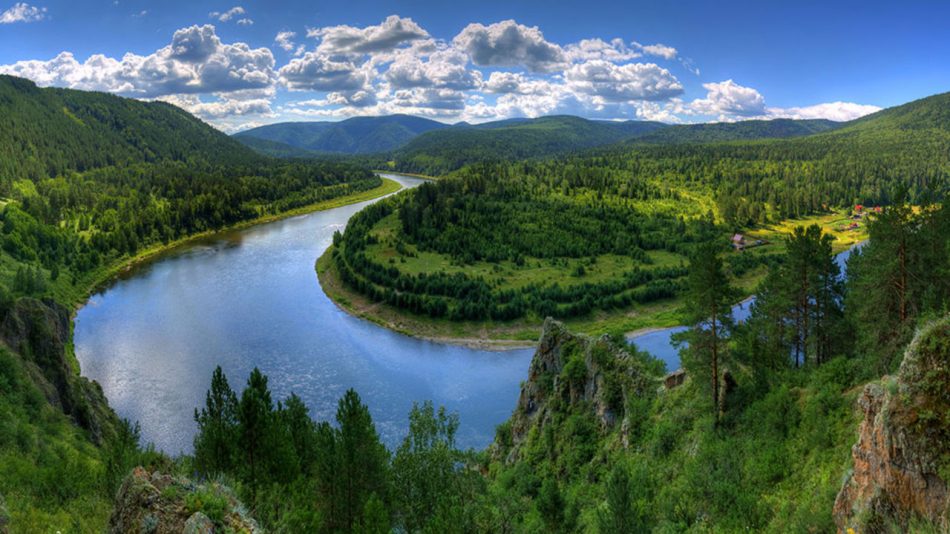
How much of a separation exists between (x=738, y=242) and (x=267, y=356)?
11456 centimetres

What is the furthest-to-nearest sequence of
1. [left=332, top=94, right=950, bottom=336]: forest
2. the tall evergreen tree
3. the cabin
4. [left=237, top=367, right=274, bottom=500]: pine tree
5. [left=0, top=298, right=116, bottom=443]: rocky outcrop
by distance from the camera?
the cabin < [left=332, top=94, right=950, bottom=336]: forest < [left=0, top=298, right=116, bottom=443]: rocky outcrop < [left=237, top=367, right=274, bottom=500]: pine tree < the tall evergreen tree

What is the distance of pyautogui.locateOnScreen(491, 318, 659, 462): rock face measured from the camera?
35.8 metres

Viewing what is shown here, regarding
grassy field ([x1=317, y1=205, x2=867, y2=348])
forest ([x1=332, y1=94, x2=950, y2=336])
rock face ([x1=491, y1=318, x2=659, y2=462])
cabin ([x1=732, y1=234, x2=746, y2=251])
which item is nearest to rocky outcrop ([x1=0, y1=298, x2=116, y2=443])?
rock face ([x1=491, y1=318, x2=659, y2=462])

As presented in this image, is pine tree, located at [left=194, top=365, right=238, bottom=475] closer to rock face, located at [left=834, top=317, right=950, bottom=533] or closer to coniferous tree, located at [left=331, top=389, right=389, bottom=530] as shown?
coniferous tree, located at [left=331, top=389, right=389, bottom=530]

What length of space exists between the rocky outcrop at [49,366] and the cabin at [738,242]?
130765 millimetres

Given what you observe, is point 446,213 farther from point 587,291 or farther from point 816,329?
point 816,329

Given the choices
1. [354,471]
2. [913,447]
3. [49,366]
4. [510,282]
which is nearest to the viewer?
[913,447]

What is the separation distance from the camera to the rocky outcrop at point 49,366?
140ft

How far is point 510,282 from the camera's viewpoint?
10106 cm

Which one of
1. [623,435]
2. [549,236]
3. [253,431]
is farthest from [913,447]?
[549,236]

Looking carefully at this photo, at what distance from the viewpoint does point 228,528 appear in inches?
552

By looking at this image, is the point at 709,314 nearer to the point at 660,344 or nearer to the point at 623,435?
the point at 623,435

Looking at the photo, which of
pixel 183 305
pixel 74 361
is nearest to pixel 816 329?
pixel 74 361

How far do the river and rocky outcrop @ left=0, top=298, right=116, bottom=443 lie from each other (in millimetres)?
9013
